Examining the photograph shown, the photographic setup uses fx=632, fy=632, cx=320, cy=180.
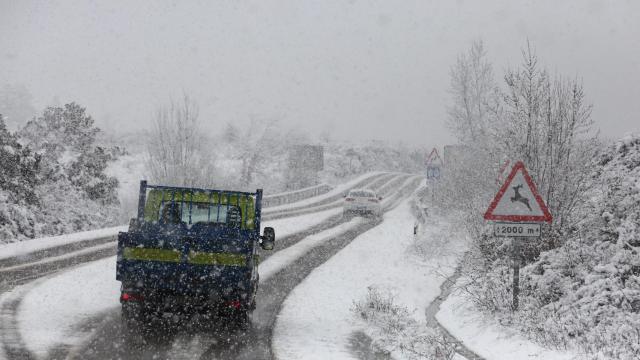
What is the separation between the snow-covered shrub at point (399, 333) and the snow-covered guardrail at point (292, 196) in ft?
93.4

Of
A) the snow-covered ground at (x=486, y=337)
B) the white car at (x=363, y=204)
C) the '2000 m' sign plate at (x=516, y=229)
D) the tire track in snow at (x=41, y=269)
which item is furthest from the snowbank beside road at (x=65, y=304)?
the white car at (x=363, y=204)

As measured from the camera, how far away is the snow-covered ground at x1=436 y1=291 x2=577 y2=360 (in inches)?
309

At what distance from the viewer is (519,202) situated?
30.5 ft

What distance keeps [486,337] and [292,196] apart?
35195 mm

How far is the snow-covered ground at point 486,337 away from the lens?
7844 mm

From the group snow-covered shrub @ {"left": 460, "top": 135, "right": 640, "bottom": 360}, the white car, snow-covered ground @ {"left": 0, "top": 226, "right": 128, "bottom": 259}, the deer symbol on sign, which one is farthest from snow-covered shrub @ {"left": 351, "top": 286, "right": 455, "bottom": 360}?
the white car

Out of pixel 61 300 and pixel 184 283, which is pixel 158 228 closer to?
pixel 184 283

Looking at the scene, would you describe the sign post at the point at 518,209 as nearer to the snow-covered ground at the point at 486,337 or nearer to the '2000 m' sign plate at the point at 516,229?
the '2000 m' sign plate at the point at 516,229

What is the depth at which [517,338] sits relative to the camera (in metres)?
8.65

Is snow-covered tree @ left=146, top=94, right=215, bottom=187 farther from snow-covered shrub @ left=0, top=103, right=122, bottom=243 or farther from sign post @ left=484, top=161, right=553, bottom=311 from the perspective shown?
sign post @ left=484, top=161, right=553, bottom=311

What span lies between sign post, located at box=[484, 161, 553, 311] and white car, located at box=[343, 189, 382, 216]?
24029 mm

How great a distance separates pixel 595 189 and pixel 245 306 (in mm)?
7724

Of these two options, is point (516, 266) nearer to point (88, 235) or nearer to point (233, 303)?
point (233, 303)

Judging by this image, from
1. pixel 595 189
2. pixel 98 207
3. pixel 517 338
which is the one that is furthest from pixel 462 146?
pixel 517 338
